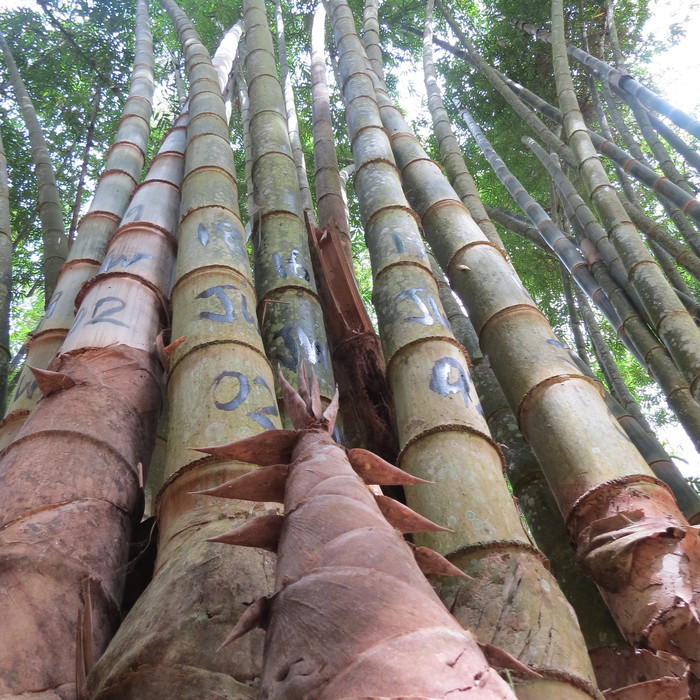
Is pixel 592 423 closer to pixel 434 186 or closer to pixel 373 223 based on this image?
pixel 373 223

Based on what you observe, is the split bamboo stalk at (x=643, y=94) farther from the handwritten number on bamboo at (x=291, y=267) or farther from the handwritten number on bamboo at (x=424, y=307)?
the handwritten number on bamboo at (x=291, y=267)

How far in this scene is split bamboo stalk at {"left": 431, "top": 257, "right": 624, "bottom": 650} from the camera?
195 cm

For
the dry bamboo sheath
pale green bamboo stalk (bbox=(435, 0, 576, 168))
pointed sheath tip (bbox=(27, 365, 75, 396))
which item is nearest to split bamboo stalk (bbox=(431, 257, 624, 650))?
the dry bamboo sheath

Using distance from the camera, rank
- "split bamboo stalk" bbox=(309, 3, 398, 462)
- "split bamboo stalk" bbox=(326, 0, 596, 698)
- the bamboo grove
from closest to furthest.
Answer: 1. the bamboo grove
2. "split bamboo stalk" bbox=(326, 0, 596, 698)
3. "split bamboo stalk" bbox=(309, 3, 398, 462)

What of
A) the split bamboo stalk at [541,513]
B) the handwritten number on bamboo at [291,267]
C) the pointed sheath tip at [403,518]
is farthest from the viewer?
the handwritten number on bamboo at [291,267]

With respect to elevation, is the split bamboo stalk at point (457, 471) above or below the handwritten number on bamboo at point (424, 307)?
below

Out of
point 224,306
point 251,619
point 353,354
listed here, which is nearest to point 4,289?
point 224,306

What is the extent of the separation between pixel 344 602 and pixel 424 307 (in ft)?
5.73

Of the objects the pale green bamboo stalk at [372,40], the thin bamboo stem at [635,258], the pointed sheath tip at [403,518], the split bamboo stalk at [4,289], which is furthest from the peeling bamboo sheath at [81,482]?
the pale green bamboo stalk at [372,40]

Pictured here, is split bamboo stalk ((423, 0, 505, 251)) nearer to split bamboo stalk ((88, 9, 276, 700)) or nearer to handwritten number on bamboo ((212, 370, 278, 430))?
split bamboo stalk ((88, 9, 276, 700))

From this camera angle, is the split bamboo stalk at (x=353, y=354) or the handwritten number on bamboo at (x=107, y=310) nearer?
the handwritten number on bamboo at (x=107, y=310)

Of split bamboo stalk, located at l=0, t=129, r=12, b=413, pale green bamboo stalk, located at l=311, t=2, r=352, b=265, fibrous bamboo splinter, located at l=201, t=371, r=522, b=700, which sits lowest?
fibrous bamboo splinter, located at l=201, t=371, r=522, b=700

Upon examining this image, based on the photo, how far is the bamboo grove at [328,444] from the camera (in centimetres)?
99

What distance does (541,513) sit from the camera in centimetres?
240
